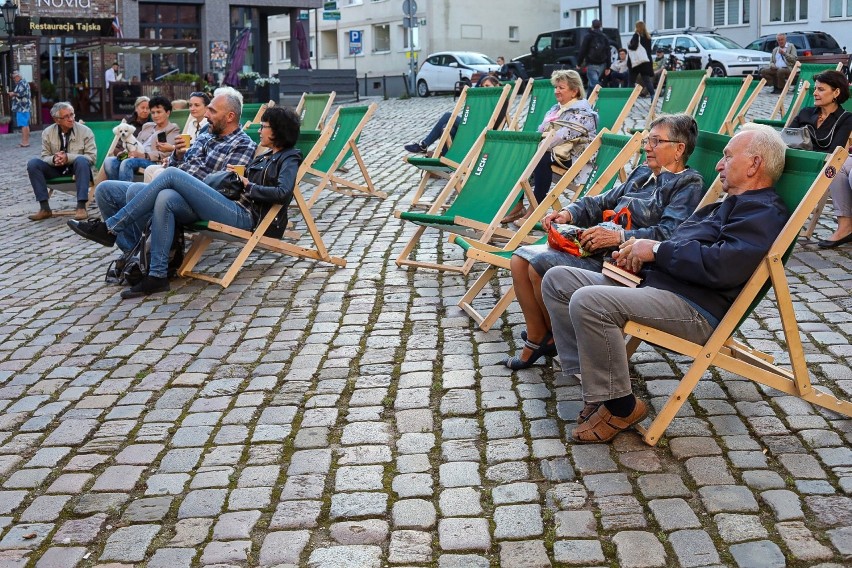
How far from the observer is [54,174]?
481 inches

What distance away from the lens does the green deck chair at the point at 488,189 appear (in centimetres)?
747

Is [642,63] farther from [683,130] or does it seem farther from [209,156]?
[683,130]

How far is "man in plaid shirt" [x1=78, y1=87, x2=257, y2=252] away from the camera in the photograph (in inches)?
332

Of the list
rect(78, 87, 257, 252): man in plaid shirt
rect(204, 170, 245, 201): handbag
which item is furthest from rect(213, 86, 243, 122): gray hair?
rect(204, 170, 245, 201): handbag

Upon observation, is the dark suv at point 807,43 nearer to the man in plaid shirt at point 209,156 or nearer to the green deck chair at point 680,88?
the green deck chair at point 680,88

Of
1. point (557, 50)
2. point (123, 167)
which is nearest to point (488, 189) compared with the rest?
point (123, 167)

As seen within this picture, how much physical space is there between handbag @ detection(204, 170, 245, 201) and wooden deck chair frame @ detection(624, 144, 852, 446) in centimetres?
406

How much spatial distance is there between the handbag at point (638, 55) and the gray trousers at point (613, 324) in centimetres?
2098

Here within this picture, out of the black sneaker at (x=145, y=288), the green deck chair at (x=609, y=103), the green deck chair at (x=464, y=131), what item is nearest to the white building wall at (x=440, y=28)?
the green deck chair at (x=464, y=131)

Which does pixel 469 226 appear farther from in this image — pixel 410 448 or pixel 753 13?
pixel 753 13

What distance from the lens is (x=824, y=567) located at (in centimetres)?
363

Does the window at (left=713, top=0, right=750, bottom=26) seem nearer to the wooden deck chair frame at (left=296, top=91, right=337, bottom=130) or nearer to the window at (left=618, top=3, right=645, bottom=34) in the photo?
Answer: the window at (left=618, top=3, right=645, bottom=34)

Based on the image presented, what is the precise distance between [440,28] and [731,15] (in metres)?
12.2

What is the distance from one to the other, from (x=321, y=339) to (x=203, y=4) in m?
35.1
